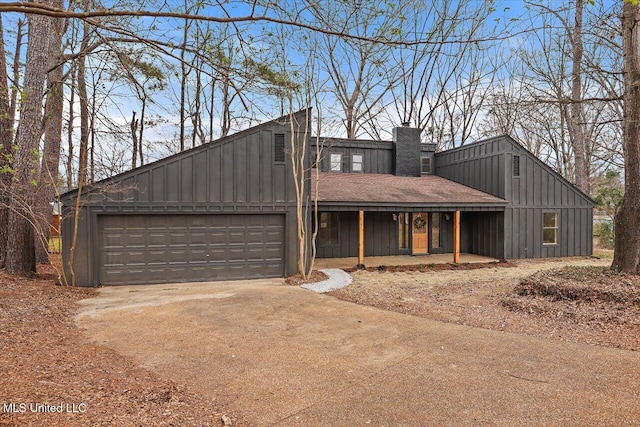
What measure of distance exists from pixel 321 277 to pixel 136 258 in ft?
16.2

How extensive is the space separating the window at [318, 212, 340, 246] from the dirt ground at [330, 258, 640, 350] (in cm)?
397

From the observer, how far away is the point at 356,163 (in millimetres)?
17109

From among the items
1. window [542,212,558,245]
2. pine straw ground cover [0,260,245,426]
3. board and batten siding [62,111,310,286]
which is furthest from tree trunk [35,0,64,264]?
window [542,212,558,245]

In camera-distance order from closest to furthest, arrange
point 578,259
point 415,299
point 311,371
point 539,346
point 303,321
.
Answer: point 311,371 → point 539,346 → point 303,321 → point 415,299 → point 578,259

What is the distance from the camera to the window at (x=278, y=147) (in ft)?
35.4

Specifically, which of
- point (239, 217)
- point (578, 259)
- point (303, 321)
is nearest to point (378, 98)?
point (578, 259)

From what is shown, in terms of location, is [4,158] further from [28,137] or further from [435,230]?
[435,230]

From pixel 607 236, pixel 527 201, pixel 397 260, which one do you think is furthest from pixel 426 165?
pixel 607 236

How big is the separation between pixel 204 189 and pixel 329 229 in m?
6.14

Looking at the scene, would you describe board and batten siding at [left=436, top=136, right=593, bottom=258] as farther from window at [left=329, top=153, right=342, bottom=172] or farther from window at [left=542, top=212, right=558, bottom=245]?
window at [left=329, top=153, right=342, bottom=172]

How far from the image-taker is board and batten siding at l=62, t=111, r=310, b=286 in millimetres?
9289

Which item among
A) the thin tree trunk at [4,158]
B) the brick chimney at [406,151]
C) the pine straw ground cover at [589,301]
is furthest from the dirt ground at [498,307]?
the thin tree trunk at [4,158]

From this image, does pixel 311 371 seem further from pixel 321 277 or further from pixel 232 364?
pixel 321 277

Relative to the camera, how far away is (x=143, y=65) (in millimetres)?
8812
